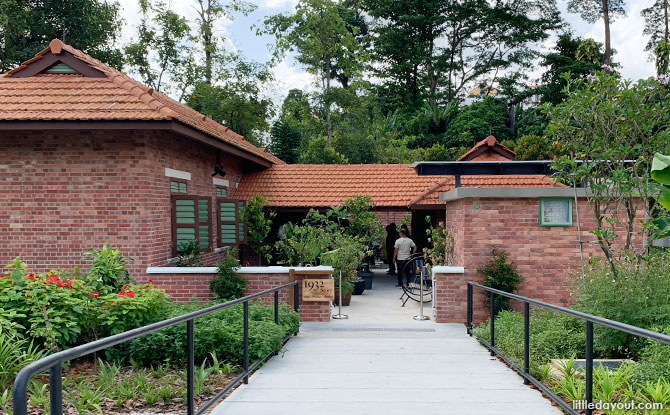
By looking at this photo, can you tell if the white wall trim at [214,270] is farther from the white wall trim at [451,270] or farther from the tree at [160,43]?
the tree at [160,43]

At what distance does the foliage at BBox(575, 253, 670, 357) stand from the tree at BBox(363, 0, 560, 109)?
31078 millimetres

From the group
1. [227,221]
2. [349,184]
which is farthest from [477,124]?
[227,221]

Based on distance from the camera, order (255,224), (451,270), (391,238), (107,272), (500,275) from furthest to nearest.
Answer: (391,238), (255,224), (451,270), (500,275), (107,272)

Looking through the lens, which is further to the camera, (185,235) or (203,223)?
(203,223)

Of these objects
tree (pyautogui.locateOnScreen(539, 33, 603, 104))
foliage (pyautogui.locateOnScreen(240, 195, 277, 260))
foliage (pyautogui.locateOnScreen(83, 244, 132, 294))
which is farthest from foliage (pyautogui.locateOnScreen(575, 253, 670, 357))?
tree (pyautogui.locateOnScreen(539, 33, 603, 104))

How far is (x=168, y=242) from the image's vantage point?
35.8 ft

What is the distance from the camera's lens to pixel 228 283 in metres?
9.86

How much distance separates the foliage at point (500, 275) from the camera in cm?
951

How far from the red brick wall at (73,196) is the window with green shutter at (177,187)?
3.54 ft

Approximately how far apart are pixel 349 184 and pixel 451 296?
8279mm

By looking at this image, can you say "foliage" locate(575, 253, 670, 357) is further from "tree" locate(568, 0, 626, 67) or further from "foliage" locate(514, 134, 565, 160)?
"tree" locate(568, 0, 626, 67)

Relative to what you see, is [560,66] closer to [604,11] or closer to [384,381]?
[604,11]

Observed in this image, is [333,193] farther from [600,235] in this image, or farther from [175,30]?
[175,30]

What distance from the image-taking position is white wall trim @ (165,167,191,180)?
35.6 feet
